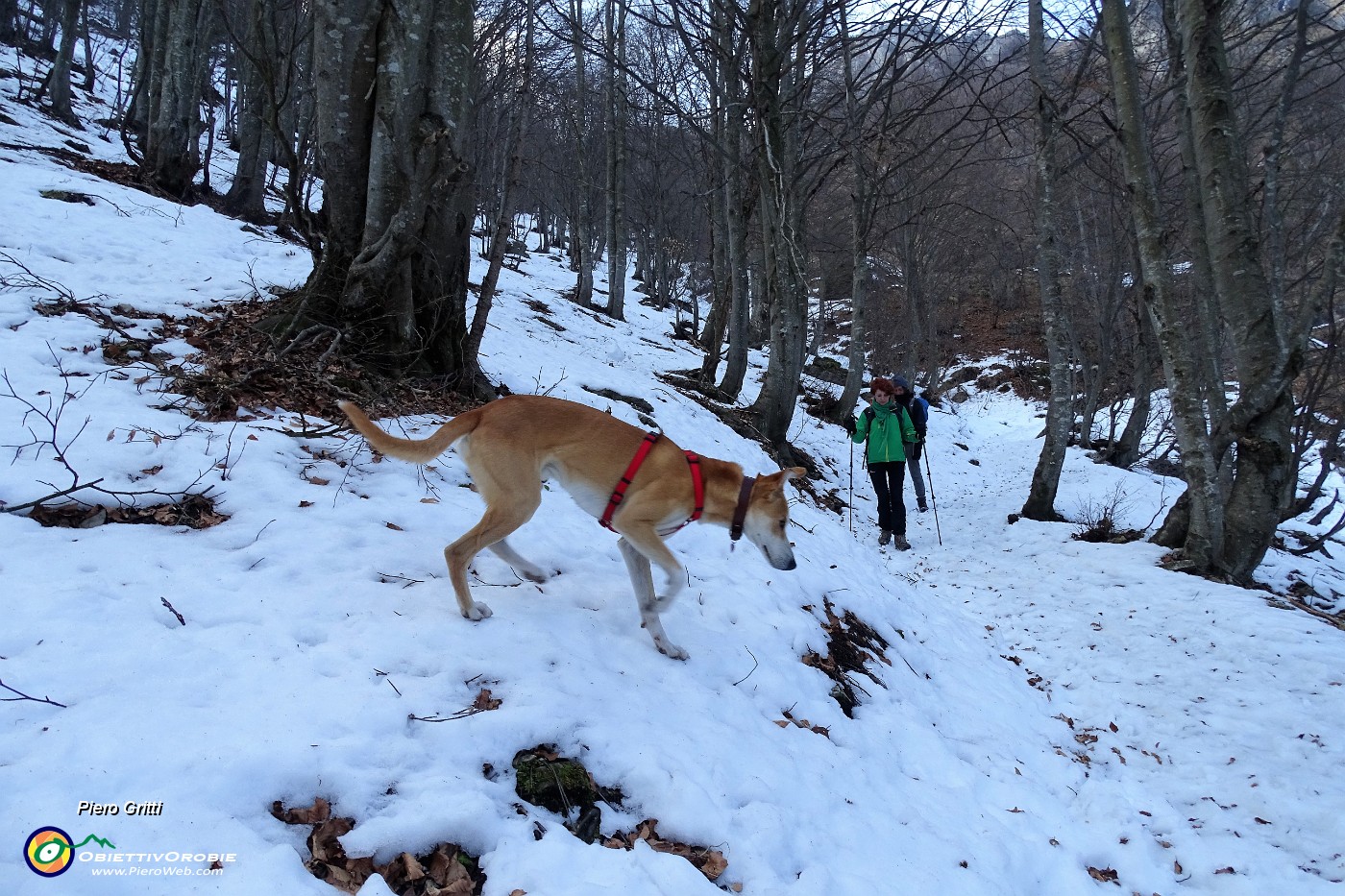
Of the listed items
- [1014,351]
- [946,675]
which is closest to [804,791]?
[946,675]

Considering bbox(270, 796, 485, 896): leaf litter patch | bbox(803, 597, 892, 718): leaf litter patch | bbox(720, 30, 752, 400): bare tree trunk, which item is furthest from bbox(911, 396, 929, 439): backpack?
bbox(270, 796, 485, 896): leaf litter patch

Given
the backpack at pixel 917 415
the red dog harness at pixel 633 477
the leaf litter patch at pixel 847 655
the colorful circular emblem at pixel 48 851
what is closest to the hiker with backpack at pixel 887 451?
the backpack at pixel 917 415

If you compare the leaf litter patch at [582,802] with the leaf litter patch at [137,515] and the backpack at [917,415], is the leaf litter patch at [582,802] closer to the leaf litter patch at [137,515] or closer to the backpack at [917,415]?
the leaf litter patch at [137,515]

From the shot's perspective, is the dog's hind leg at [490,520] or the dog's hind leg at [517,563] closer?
the dog's hind leg at [490,520]

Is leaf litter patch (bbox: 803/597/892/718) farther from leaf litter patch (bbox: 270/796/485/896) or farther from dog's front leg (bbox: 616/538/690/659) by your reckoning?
→ leaf litter patch (bbox: 270/796/485/896)

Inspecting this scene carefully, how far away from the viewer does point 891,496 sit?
419 inches

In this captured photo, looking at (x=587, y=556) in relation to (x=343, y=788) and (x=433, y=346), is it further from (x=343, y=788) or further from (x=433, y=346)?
(x=433, y=346)

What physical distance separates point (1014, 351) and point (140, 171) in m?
40.3

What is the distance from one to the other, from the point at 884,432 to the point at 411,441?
8.26 metres

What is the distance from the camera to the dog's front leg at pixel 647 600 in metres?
4.23

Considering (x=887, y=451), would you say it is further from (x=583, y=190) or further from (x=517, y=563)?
(x=583, y=190)

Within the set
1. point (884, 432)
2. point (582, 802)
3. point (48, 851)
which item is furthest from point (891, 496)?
point (48, 851)

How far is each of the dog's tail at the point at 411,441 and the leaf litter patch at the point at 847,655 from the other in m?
3.07

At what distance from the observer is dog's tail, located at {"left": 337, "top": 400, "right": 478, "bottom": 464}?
378 centimetres
